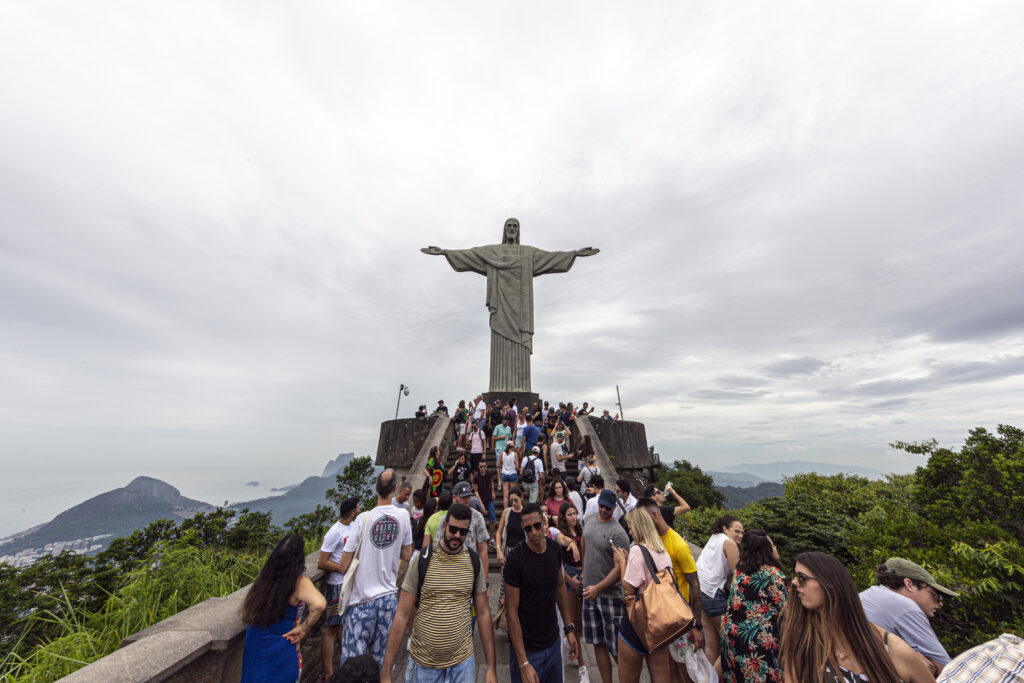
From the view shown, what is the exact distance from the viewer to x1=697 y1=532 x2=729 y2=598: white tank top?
311cm

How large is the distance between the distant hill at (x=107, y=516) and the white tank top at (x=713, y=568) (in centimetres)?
9572

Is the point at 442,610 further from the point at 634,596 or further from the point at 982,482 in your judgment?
the point at 982,482

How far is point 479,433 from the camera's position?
880 centimetres

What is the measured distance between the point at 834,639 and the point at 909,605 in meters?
0.94

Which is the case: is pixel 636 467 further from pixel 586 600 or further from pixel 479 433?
pixel 586 600

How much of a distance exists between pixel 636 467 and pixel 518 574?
10.3 m

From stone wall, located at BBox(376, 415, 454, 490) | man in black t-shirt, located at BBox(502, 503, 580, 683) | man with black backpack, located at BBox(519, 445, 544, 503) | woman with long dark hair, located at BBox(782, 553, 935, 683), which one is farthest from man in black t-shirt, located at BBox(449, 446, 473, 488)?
woman with long dark hair, located at BBox(782, 553, 935, 683)

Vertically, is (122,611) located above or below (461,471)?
below

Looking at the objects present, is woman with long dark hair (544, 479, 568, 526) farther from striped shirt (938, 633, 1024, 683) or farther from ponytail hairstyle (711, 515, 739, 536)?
striped shirt (938, 633, 1024, 683)

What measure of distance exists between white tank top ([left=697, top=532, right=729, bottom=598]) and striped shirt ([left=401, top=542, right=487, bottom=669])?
1850 mm

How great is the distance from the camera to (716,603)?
10.2ft

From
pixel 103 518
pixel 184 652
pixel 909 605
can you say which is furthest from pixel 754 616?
pixel 103 518

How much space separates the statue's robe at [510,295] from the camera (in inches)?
574

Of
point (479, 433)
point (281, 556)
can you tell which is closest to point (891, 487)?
point (479, 433)
